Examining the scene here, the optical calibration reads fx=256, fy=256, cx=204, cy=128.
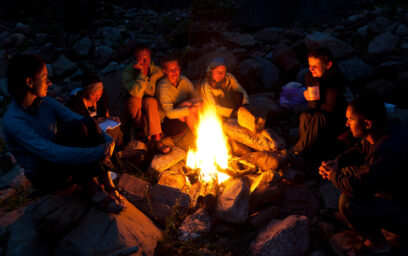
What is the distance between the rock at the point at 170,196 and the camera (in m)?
3.56

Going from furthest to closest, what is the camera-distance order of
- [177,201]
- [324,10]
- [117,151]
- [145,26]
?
[145,26] < [324,10] < [117,151] < [177,201]

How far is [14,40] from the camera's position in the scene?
1016cm

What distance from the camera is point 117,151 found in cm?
485

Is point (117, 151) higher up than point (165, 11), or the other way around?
point (165, 11)

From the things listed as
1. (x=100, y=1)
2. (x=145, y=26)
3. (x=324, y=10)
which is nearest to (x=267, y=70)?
(x=324, y=10)

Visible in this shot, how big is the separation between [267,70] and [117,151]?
4647mm

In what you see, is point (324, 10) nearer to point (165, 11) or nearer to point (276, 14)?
point (276, 14)

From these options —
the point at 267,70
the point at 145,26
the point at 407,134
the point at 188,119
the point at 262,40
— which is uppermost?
the point at 145,26

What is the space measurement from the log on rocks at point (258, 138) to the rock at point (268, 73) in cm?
270

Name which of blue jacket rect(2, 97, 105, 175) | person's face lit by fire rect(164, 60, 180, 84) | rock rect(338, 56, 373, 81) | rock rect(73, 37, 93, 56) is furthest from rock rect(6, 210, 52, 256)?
rock rect(73, 37, 93, 56)

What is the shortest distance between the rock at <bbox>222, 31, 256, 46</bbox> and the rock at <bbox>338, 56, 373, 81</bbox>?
339cm

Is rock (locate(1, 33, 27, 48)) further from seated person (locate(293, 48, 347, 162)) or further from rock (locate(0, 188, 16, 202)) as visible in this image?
seated person (locate(293, 48, 347, 162))

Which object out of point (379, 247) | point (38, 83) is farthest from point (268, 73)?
point (38, 83)

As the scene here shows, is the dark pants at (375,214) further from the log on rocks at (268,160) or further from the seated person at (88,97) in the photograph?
the seated person at (88,97)
